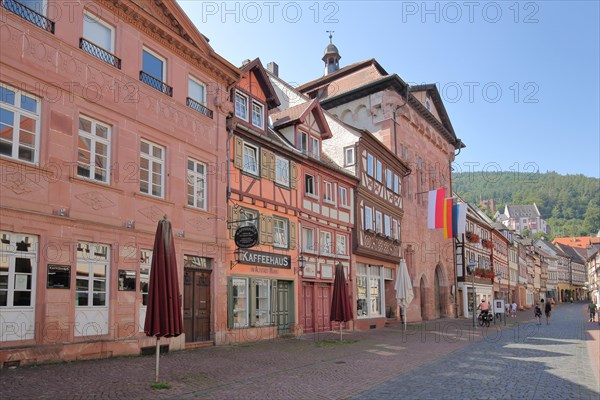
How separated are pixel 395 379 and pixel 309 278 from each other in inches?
460

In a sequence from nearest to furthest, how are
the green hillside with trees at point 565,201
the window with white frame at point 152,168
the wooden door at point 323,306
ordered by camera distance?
the window with white frame at point 152,168, the wooden door at point 323,306, the green hillside with trees at point 565,201

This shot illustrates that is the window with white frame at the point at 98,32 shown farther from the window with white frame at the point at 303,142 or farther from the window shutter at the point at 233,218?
the window with white frame at the point at 303,142

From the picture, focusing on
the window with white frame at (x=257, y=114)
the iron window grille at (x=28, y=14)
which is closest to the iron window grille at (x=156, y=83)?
the iron window grille at (x=28, y=14)

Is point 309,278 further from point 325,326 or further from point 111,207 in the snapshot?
point 111,207

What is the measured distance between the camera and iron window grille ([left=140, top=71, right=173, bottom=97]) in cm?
1540

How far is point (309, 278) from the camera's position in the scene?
22672 millimetres

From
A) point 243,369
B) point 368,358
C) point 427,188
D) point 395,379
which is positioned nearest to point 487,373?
point 395,379

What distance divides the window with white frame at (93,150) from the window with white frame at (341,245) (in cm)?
1347

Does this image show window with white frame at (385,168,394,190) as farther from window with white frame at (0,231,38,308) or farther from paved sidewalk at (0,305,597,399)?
window with white frame at (0,231,38,308)

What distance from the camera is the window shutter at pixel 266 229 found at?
65.2 ft

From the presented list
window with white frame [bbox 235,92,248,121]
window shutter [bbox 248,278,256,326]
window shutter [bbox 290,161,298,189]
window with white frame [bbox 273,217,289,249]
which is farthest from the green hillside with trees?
window shutter [bbox 248,278,256,326]

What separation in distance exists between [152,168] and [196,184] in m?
1.97

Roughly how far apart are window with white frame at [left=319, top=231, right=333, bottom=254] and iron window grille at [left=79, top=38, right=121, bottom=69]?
40.3ft

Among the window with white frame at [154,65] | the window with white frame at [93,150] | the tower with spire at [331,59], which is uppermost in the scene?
the tower with spire at [331,59]
